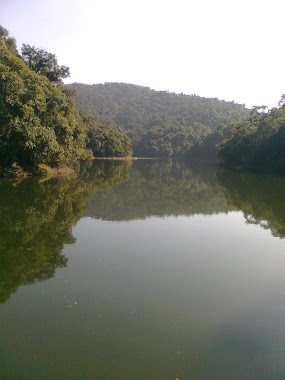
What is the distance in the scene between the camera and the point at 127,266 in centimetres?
721

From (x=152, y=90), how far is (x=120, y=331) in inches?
7851

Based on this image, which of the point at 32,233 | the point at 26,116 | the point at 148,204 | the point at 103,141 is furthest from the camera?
the point at 103,141

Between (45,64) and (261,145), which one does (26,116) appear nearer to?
(45,64)

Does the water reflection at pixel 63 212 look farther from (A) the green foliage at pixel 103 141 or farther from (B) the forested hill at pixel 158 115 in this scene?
(B) the forested hill at pixel 158 115

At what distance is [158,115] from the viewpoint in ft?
468

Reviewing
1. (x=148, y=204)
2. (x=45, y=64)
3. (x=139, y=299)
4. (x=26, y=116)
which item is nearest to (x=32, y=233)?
(x=139, y=299)

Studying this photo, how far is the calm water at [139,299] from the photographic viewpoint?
3975 millimetres

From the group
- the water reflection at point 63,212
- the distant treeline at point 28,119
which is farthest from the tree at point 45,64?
the water reflection at point 63,212

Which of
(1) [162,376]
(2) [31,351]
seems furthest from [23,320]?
(1) [162,376]

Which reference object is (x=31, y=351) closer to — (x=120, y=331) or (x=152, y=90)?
(x=120, y=331)

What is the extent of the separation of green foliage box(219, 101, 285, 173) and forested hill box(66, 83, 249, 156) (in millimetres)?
48896

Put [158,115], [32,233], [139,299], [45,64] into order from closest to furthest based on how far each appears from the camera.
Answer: [139,299]
[32,233]
[45,64]
[158,115]

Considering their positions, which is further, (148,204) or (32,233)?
(148,204)

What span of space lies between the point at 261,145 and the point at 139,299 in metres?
43.8
